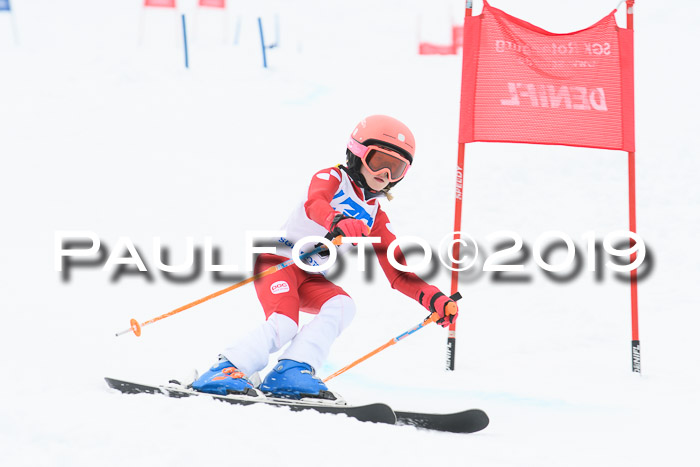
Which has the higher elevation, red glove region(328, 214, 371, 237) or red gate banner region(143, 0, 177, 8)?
red gate banner region(143, 0, 177, 8)

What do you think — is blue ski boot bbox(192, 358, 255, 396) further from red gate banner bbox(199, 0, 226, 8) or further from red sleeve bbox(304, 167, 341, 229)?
red gate banner bbox(199, 0, 226, 8)

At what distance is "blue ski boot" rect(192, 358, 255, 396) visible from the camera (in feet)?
11.8

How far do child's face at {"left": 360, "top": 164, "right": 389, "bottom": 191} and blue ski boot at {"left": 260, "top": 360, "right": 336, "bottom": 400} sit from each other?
1.09m

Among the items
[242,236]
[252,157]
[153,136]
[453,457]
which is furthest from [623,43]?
[153,136]

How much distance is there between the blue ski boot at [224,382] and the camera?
3607 mm

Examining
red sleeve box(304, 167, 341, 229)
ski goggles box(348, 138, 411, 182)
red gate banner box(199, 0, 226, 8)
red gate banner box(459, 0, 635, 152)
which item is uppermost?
red gate banner box(199, 0, 226, 8)

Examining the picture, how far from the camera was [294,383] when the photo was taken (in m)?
3.74

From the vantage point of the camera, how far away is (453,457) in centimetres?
278

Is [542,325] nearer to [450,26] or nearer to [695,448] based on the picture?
[695,448]

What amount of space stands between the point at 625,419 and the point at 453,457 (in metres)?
1.75

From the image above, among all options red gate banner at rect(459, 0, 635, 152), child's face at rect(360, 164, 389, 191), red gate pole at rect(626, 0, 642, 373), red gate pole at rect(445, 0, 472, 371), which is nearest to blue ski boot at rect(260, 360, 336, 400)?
child's face at rect(360, 164, 389, 191)

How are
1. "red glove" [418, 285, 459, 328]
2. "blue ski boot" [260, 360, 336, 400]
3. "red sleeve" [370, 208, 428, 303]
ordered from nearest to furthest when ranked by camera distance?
"blue ski boot" [260, 360, 336, 400] → "red glove" [418, 285, 459, 328] → "red sleeve" [370, 208, 428, 303]

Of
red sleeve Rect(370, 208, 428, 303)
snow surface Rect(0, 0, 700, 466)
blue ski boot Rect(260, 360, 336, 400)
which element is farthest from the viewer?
red sleeve Rect(370, 208, 428, 303)

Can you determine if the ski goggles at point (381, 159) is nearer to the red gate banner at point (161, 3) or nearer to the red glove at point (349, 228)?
the red glove at point (349, 228)
